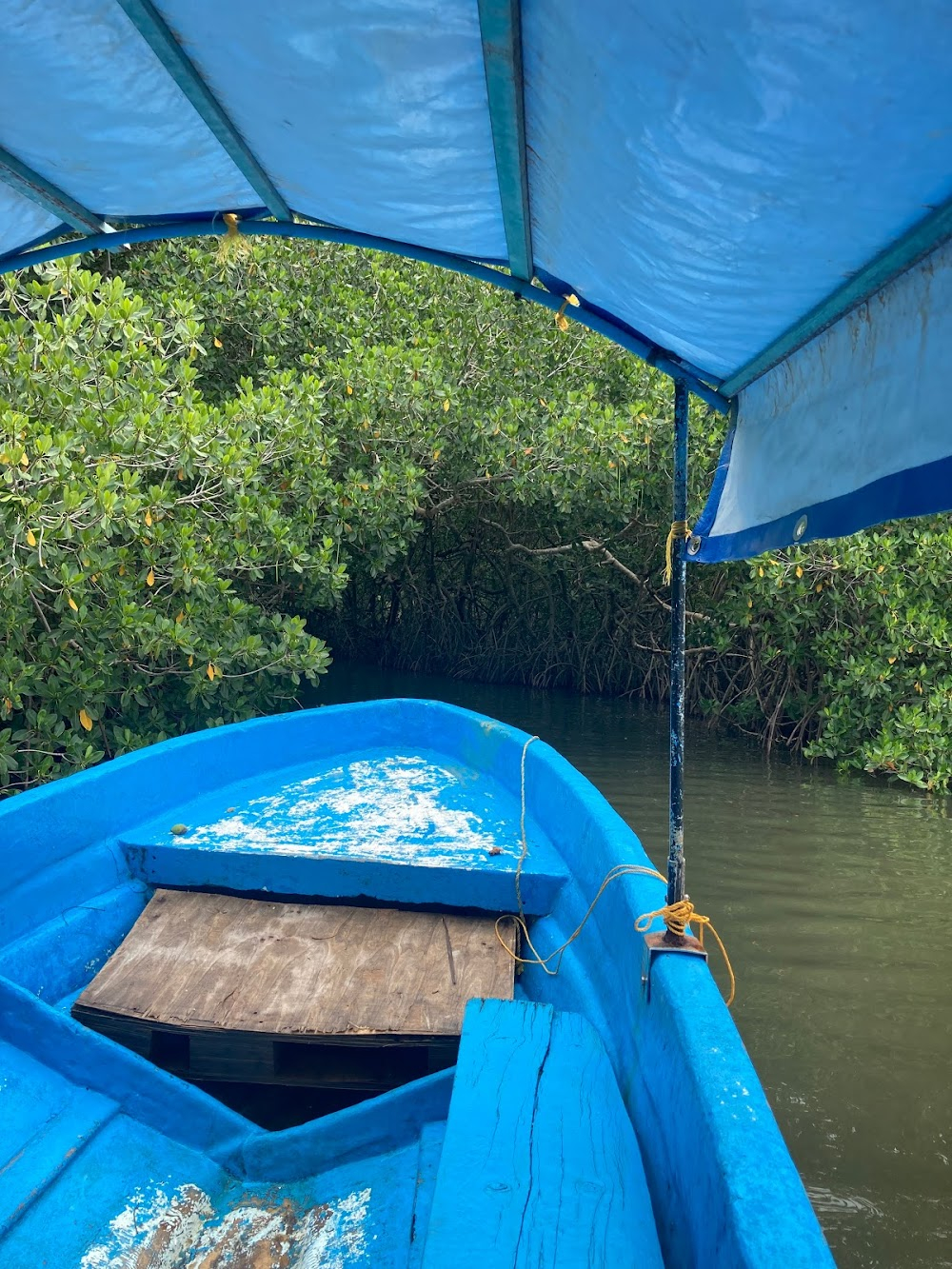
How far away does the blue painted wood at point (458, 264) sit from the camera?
2092mm

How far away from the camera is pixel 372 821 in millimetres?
3324

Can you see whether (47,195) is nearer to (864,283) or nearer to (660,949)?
(864,283)

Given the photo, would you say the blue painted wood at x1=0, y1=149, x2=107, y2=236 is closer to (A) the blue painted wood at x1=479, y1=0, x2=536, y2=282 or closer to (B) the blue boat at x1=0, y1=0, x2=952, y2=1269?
(B) the blue boat at x1=0, y1=0, x2=952, y2=1269

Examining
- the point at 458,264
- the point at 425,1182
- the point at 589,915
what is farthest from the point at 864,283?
the point at 425,1182

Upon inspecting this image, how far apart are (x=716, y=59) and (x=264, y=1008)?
7.00 feet

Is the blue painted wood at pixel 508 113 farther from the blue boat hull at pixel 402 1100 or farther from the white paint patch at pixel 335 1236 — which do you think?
the white paint patch at pixel 335 1236

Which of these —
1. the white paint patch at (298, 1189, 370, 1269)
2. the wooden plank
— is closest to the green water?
the wooden plank

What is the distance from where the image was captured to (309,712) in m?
4.21

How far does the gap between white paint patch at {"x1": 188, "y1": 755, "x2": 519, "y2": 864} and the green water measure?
1365 mm

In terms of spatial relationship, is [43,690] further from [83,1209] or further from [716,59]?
[716,59]

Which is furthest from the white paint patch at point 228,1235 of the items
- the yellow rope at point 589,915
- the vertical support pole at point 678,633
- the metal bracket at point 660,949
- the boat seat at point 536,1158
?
the vertical support pole at point 678,633

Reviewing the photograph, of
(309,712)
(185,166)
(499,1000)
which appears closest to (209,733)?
(309,712)

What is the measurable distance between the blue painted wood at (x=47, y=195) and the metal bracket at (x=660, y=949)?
6.60 ft

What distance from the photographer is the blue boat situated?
3.76 ft
